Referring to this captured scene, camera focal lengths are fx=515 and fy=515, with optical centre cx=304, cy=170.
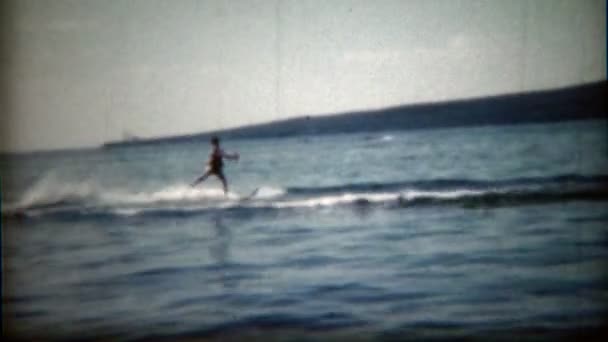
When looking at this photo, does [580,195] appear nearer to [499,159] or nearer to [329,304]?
[329,304]

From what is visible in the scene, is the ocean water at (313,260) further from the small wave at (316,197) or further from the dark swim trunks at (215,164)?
the dark swim trunks at (215,164)

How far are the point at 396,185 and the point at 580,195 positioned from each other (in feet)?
14.1

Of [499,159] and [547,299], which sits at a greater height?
[499,159]

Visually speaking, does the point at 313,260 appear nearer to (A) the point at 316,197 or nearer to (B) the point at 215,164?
(B) the point at 215,164

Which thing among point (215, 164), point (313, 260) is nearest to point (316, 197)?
point (215, 164)

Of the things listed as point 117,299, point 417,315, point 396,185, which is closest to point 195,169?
point 396,185

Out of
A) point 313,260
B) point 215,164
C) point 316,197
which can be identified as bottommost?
point 313,260

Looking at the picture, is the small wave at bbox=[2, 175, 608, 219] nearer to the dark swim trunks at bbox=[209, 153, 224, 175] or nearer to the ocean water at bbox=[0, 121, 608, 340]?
the ocean water at bbox=[0, 121, 608, 340]

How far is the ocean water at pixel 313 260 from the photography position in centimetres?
481

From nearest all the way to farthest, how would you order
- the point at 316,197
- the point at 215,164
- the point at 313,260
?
the point at 313,260 → the point at 215,164 → the point at 316,197

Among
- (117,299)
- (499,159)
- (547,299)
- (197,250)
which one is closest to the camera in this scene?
(547,299)

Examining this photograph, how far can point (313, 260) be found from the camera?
20.4 ft

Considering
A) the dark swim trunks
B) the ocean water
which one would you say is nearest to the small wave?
the ocean water

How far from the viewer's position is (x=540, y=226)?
24.0 ft
